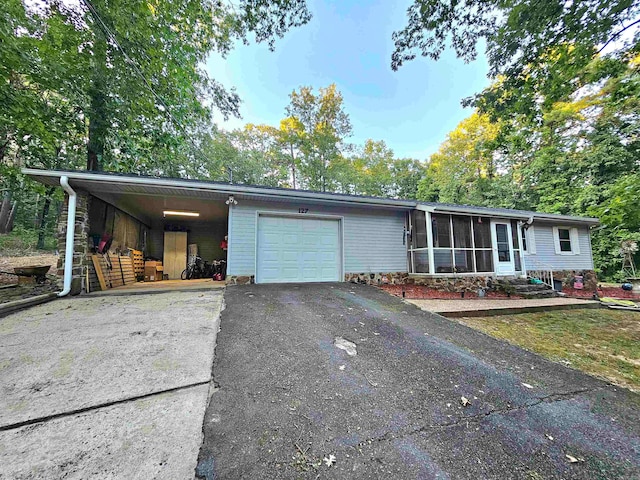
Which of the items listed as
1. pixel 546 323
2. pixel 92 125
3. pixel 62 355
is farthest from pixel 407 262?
pixel 92 125

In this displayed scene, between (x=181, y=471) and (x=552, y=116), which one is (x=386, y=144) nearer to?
(x=552, y=116)

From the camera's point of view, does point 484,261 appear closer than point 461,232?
No

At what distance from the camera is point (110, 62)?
658 centimetres

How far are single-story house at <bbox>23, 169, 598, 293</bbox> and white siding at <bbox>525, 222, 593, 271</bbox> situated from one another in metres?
0.62

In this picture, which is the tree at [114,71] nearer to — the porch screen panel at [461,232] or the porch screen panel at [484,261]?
the porch screen panel at [461,232]

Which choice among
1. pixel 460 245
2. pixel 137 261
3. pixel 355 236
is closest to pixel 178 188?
pixel 137 261

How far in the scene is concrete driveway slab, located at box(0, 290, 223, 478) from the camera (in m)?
1.25

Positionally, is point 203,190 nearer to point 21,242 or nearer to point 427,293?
point 427,293

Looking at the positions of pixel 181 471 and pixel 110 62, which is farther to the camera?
pixel 110 62

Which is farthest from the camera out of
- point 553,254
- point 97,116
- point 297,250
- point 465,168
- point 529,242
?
point 465,168

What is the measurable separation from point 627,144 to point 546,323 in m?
14.3

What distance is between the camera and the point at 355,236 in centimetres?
744

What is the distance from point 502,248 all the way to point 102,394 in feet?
32.7

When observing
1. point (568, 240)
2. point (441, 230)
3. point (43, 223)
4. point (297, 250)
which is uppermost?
point (43, 223)
